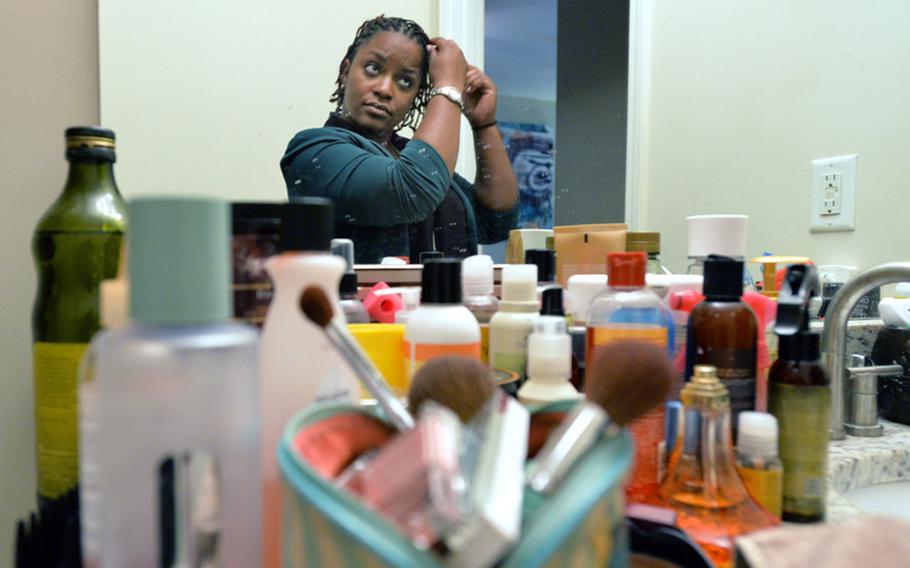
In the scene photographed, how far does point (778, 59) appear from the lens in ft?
3.02

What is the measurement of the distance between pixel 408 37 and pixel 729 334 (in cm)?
54

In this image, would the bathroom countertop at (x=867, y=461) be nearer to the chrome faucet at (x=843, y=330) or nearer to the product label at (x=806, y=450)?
the chrome faucet at (x=843, y=330)

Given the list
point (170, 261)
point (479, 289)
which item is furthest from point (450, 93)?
point (170, 261)

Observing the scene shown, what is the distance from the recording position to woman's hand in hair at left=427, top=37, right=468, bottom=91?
796 millimetres

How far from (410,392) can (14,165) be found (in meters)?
0.59

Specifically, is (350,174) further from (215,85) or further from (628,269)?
(628,269)

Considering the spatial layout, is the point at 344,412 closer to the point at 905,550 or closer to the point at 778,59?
the point at 905,550

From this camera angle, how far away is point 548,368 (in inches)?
15.6

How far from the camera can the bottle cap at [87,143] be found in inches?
15.8

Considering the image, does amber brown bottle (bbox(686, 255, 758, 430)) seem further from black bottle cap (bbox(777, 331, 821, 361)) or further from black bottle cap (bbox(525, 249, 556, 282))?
black bottle cap (bbox(525, 249, 556, 282))

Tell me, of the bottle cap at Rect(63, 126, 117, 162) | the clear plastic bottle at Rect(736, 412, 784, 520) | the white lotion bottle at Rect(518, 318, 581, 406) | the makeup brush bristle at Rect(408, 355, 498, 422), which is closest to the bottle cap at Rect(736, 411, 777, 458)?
the clear plastic bottle at Rect(736, 412, 784, 520)

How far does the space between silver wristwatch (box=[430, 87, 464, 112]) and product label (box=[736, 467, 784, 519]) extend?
55 cm

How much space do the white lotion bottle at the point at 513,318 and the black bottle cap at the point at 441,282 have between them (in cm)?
11

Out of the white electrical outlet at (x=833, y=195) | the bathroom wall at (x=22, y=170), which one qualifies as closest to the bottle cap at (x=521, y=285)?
the bathroom wall at (x=22, y=170)
